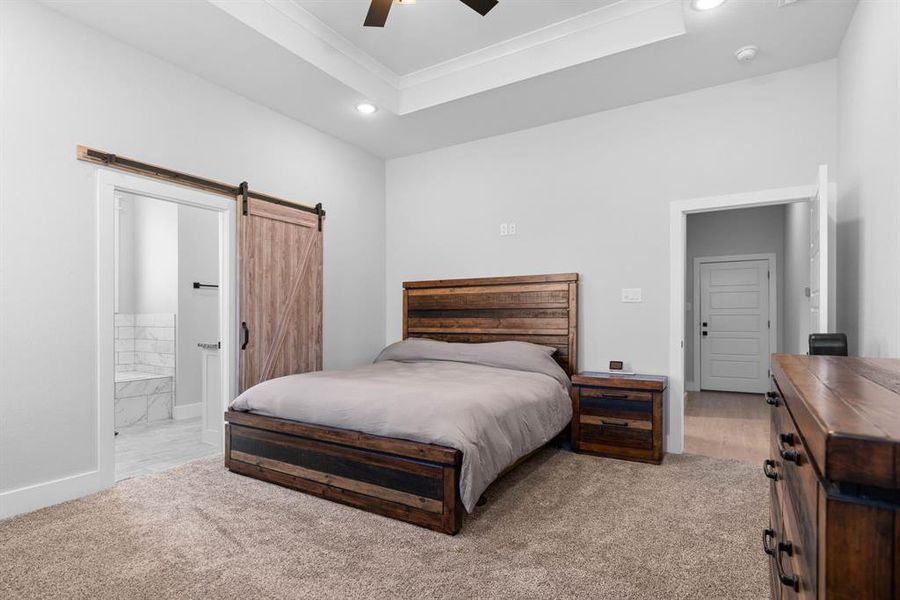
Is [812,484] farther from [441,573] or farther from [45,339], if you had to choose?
[45,339]

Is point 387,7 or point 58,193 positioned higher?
point 387,7

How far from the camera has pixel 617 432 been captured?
3.65 m

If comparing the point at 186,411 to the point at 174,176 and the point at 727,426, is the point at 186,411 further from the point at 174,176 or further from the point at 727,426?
the point at 727,426

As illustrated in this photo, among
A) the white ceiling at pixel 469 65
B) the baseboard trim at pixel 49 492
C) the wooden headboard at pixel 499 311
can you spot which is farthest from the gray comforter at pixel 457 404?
the white ceiling at pixel 469 65

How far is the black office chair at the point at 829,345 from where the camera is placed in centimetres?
215

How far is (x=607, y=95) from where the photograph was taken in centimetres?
388

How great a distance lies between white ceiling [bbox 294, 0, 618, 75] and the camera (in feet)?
10.5

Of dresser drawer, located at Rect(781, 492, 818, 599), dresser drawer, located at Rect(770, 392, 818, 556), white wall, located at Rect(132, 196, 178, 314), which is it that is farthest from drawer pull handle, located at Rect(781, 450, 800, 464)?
white wall, located at Rect(132, 196, 178, 314)

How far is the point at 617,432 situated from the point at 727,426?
5.96 ft

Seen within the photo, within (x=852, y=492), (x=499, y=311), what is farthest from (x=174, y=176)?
(x=852, y=492)

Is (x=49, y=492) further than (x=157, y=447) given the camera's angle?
No

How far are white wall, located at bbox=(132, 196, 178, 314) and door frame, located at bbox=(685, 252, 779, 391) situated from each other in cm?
666

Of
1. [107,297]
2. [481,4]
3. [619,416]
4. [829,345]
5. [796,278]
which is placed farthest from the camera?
[796,278]

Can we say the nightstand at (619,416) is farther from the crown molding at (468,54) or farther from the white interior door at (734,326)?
the white interior door at (734,326)
